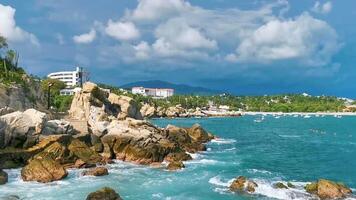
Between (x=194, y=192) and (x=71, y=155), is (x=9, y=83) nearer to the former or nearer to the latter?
(x=71, y=155)

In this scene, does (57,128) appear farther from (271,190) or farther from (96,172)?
(271,190)

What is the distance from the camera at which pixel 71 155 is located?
57781mm

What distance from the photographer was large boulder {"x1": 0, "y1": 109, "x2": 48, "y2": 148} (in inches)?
2234

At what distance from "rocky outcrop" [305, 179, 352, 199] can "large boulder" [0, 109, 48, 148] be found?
32267 millimetres

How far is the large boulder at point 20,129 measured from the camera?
2234 inches

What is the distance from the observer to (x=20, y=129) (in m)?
58.1

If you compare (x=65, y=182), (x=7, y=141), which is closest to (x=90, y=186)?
(x=65, y=182)

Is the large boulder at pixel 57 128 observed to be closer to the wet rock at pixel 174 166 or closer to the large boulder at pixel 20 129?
the large boulder at pixel 20 129

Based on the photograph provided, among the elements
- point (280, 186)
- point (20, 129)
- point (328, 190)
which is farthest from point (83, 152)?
point (328, 190)

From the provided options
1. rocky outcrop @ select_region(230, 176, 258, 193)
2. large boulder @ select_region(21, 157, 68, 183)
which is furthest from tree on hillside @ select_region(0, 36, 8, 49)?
rocky outcrop @ select_region(230, 176, 258, 193)

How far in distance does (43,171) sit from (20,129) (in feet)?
34.9

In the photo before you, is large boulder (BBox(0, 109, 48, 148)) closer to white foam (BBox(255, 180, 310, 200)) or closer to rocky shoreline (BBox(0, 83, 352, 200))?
rocky shoreline (BBox(0, 83, 352, 200))

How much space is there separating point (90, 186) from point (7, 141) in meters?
14.9

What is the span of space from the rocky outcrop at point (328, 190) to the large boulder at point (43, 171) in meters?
24.9
